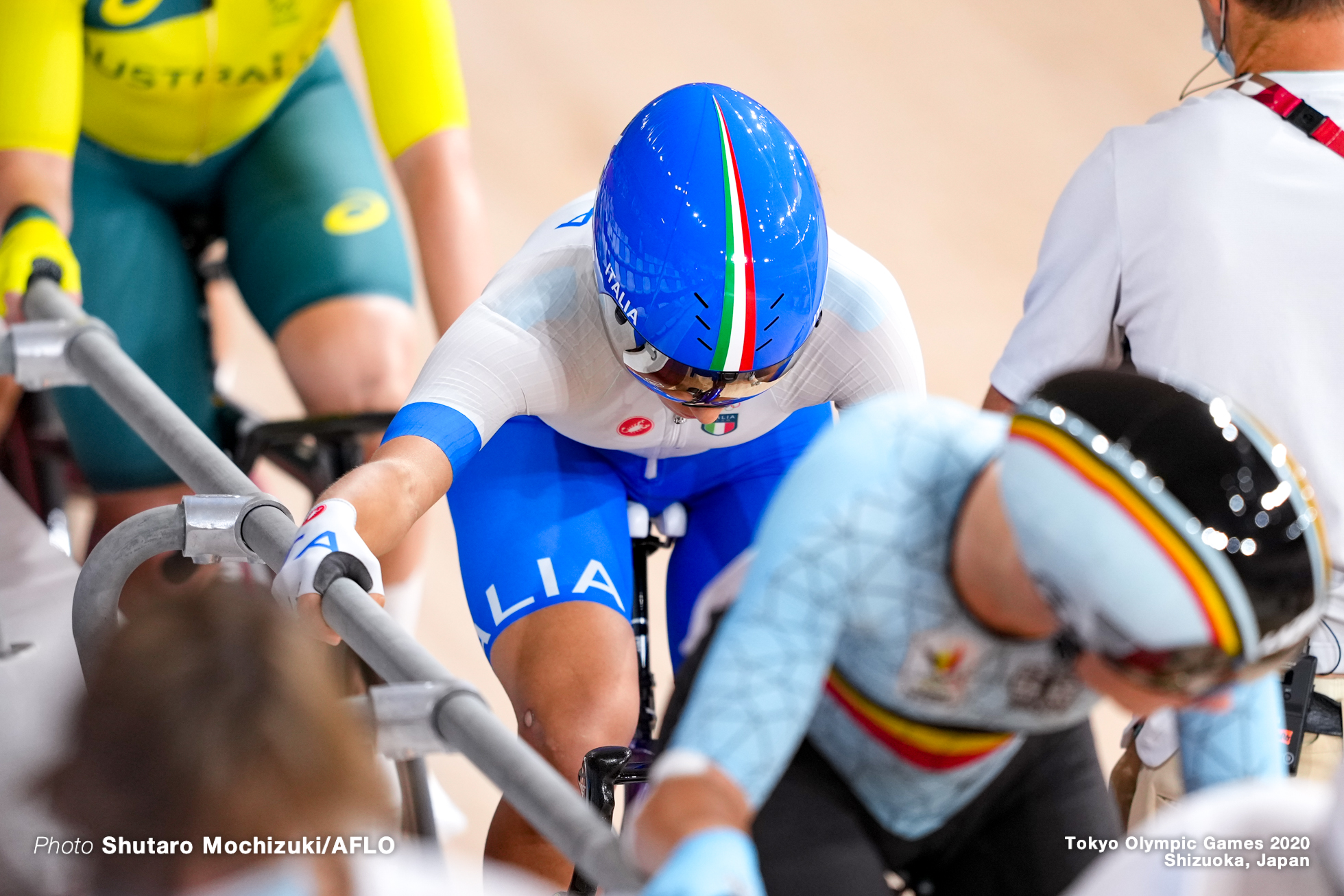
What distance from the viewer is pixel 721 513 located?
2326 millimetres

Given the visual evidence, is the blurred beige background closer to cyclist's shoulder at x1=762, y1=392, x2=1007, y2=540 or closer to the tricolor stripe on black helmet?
cyclist's shoulder at x1=762, y1=392, x2=1007, y2=540

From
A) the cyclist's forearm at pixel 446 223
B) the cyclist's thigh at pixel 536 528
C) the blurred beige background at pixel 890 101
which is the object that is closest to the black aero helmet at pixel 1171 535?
the cyclist's thigh at pixel 536 528

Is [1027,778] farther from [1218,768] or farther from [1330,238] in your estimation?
[1330,238]

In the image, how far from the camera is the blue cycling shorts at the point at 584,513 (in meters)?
2.14

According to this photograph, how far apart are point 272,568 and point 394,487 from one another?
0.61 ft

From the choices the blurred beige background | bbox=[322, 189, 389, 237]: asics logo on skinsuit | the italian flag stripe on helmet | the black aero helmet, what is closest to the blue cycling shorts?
the italian flag stripe on helmet

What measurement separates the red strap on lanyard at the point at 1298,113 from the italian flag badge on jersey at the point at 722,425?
0.87 m

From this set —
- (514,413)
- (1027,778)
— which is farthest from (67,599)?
(1027,778)

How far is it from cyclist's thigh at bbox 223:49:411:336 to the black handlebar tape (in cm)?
56

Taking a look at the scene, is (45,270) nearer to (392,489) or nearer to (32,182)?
(32,182)

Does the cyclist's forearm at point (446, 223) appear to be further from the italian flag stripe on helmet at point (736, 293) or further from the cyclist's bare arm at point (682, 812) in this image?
the cyclist's bare arm at point (682, 812)

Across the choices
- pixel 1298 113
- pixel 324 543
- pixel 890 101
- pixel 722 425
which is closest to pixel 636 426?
pixel 722 425

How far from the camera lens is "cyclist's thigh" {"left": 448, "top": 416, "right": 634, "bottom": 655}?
213 centimetres

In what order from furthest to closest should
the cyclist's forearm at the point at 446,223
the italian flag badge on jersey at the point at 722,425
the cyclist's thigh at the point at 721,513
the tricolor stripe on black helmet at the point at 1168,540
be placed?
the cyclist's forearm at the point at 446,223 → the cyclist's thigh at the point at 721,513 → the italian flag badge on jersey at the point at 722,425 → the tricolor stripe on black helmet at the point at 1168,540
